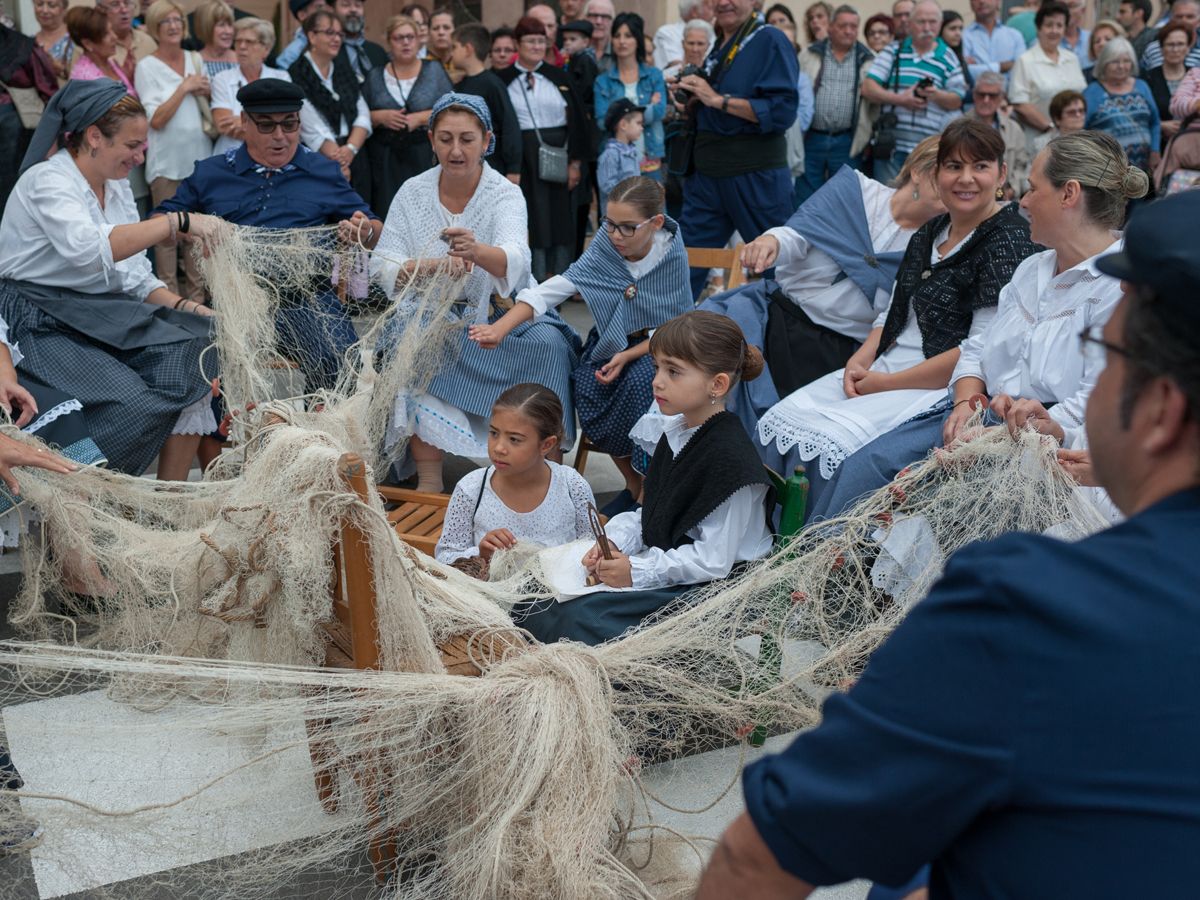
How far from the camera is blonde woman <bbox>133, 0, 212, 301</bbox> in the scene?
20.8 feet

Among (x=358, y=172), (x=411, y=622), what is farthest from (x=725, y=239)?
(x=411, y=622)

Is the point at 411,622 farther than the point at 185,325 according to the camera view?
No

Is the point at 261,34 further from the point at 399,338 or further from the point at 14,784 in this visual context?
the point at 14,784

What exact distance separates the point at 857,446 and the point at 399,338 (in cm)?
162

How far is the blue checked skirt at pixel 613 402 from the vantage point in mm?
4352

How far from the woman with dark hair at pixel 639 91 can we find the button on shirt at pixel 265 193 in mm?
3521

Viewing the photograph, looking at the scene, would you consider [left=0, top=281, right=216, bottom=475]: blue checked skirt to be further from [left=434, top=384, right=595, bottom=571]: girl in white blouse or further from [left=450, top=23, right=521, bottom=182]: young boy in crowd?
[left=450, top=23, right=521, bottom=182]: young boy in crowd

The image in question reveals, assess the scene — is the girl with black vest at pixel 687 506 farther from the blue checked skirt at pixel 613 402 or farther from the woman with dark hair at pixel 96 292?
the woman with dark hair at pixel 96 292

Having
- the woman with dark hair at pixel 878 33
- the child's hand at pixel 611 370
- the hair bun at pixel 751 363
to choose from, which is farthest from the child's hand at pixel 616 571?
the woman with dark hair at pixel 878 33

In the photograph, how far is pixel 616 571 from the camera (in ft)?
9.69

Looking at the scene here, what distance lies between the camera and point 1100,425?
1.03m

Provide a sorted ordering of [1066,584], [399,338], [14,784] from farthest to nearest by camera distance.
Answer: [399,338] → [14,784] → [1066,584]

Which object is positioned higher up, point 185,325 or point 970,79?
point 970,79

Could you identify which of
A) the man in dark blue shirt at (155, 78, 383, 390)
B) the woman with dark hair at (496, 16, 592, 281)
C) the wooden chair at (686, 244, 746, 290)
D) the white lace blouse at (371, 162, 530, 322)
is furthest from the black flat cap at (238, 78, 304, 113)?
the woman with dark hair at (496, 16, 592, 281)
